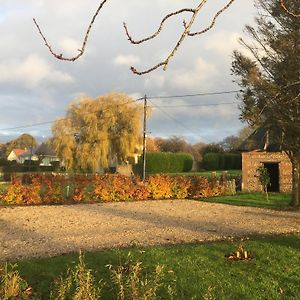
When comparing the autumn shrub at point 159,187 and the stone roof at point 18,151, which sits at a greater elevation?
the stone roof at point 18,151

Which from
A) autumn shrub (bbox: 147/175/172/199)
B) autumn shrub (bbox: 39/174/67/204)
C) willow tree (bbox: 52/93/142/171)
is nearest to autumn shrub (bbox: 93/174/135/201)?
autumn shrub (bbox: 147/175/172/199)

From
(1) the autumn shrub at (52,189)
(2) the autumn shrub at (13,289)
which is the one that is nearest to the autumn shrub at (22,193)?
(1) the autumn shrub at (52,189)

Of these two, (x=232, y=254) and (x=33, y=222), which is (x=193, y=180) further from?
(x=232, y=254)

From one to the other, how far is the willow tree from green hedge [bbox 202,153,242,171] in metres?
17.5

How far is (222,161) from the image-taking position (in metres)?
61.9

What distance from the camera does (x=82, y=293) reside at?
4.28 metres

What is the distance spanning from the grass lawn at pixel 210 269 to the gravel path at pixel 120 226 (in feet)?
4.92

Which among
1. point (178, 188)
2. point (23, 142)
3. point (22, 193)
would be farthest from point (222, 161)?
point (23, 142)

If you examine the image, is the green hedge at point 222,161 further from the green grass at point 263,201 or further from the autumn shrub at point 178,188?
the autumn shrub at point 178,188

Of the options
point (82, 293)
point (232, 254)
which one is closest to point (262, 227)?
point (232, 254)

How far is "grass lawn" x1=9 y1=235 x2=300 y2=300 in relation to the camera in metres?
5.67

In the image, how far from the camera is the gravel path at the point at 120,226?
388 inches

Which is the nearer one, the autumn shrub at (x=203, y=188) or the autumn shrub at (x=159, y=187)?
the autumn shrub at (x=159, y=187)

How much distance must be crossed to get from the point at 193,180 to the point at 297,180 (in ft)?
24.3
